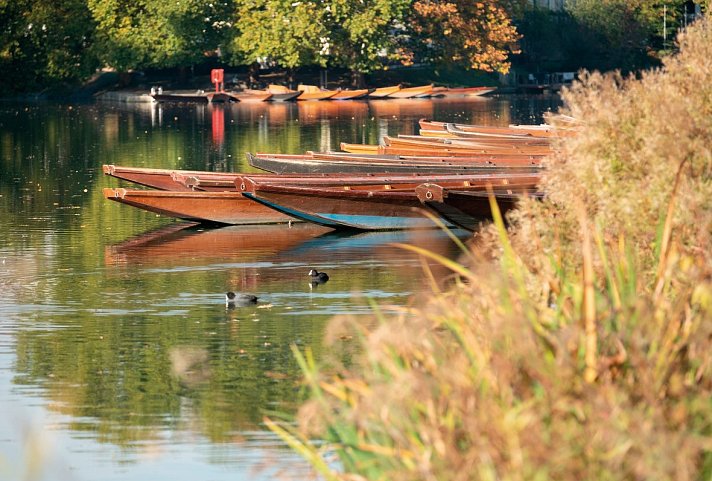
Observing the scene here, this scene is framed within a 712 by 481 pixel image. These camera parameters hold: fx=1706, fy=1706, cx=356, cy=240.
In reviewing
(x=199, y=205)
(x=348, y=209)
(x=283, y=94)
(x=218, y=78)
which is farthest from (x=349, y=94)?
(x=348, y=209)

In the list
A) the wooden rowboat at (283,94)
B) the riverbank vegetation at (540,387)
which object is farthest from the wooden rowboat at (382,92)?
the riverbank vegetation at (540,387)

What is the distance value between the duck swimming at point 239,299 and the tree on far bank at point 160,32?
72920mm

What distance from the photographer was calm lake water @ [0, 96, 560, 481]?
1241 cm

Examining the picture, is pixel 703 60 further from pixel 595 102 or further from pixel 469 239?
pixel 469 239

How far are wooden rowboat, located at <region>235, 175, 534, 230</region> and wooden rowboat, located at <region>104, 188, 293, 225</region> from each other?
1.08 m

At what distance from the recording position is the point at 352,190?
86.1 ft

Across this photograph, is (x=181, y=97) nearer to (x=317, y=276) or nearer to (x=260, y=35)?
(x=260, y=35)

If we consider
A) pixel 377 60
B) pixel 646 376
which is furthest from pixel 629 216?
pixel 377 60

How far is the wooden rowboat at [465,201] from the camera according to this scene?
2481 centimetres

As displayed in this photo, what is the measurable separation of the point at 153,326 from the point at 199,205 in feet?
32.6

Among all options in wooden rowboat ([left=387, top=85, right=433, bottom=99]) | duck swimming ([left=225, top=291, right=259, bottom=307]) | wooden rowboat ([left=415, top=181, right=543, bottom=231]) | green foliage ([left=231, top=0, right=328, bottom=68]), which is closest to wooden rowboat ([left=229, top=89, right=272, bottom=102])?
green foliage ([left=231, top=0, right=328, bottom=68])

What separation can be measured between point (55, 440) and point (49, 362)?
3.32 metres

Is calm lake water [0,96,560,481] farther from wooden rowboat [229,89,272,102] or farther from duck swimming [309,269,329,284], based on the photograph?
wooden rowboat [229,89,272,102]

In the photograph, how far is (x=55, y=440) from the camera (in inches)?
498
